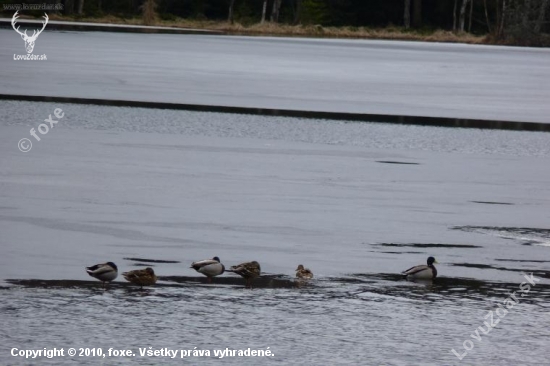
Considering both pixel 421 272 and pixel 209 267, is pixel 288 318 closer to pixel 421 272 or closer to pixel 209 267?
pixel 209 267

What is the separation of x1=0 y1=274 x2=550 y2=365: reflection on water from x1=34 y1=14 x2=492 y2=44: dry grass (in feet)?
252

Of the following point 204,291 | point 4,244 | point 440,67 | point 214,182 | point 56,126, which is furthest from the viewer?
point 440,67

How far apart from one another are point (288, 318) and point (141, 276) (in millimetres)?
1352

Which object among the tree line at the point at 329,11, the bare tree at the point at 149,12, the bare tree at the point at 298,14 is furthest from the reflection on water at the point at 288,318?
the bare tree at the point at 298,14

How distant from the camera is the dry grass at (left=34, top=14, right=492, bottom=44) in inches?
3469

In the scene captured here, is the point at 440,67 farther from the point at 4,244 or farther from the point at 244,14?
the point at 244,14

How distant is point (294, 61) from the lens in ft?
163

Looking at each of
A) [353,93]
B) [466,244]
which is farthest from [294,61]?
[466,244]

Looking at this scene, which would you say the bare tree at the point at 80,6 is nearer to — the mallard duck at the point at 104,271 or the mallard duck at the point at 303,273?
the mallard duck at the point at 303,273

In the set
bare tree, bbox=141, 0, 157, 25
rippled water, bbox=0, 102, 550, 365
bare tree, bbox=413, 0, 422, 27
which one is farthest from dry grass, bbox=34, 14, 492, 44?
rippled water, bbox=0, 102, 550, 365

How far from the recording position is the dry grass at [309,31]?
88125mm

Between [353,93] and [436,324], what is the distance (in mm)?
25178

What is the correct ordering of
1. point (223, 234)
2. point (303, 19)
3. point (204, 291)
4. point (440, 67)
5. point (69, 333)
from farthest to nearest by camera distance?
1. point (303, 19)
2. point (440, 67)
3. point (223, 234)
4. point (204, 291)
5. point (69, 333)

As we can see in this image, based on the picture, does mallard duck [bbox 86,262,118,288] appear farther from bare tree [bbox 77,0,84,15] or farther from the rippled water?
bare tree [bbox 77,0,84,15]
